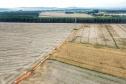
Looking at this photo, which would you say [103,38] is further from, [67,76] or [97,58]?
[67,76]

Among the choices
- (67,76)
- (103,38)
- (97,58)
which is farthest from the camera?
(103,38)

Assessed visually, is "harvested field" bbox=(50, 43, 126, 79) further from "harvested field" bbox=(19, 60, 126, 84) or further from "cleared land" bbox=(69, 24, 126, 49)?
"cleared land" bbox=(69, 24, 126, 49)

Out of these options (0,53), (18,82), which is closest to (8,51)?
(0,53)

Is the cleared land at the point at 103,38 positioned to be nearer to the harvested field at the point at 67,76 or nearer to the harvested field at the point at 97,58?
the harvested field at the point at 97,58

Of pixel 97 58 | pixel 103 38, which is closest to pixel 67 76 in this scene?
pixel 97 58

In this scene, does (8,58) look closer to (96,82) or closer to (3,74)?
(3,74)

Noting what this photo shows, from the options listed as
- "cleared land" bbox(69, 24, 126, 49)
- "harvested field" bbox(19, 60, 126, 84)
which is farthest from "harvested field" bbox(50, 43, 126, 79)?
"cleared land" bbox(69, 24, 126, 49)

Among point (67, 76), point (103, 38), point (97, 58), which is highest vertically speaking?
point (103, 38)

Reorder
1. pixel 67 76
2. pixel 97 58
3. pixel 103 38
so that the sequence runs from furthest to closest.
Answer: pixel 103 38
pixel 97 58
pixel 67 76
